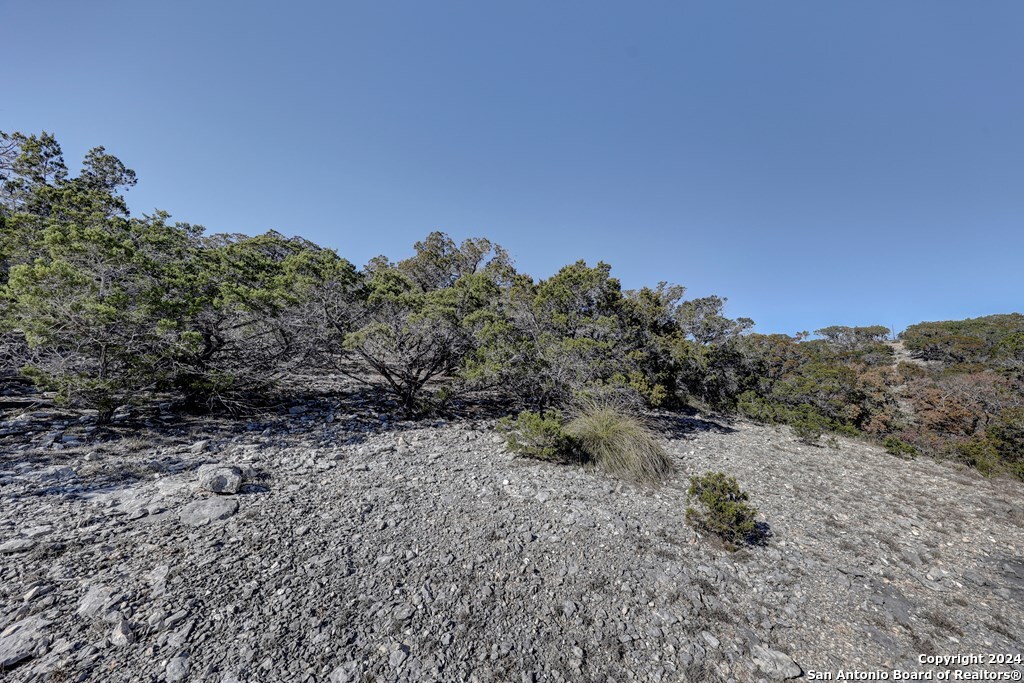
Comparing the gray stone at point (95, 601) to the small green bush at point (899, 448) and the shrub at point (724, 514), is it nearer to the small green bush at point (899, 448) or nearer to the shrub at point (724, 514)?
the shrub at point (724, 514)

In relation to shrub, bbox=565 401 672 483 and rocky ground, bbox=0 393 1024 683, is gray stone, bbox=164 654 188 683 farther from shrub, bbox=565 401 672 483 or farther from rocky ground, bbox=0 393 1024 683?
shrub, bbox=565 401 672 483

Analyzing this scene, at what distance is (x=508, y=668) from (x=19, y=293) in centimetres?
961

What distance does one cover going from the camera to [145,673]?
102 inches

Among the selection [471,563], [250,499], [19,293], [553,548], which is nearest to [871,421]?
[553,548]

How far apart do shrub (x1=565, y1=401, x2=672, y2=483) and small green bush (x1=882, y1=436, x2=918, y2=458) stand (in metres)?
7.48

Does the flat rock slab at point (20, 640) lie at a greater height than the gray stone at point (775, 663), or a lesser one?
greater

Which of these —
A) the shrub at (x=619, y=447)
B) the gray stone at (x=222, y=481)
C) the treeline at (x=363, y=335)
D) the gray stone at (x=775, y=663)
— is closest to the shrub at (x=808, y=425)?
the treeline at (x=363, y=335)

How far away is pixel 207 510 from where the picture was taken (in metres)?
4.59

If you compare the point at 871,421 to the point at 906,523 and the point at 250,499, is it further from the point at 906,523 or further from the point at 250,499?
the point at 250,499

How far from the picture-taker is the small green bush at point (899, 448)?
958cm

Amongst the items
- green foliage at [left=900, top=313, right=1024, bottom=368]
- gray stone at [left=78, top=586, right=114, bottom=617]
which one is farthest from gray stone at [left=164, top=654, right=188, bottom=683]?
green foliage at [left=900, top=313, right=1024, bottom=368]

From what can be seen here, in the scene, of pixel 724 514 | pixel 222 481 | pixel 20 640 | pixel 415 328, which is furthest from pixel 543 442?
pixel 20 640

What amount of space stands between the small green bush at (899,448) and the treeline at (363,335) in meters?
0.04

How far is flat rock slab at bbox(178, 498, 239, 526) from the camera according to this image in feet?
14.4
